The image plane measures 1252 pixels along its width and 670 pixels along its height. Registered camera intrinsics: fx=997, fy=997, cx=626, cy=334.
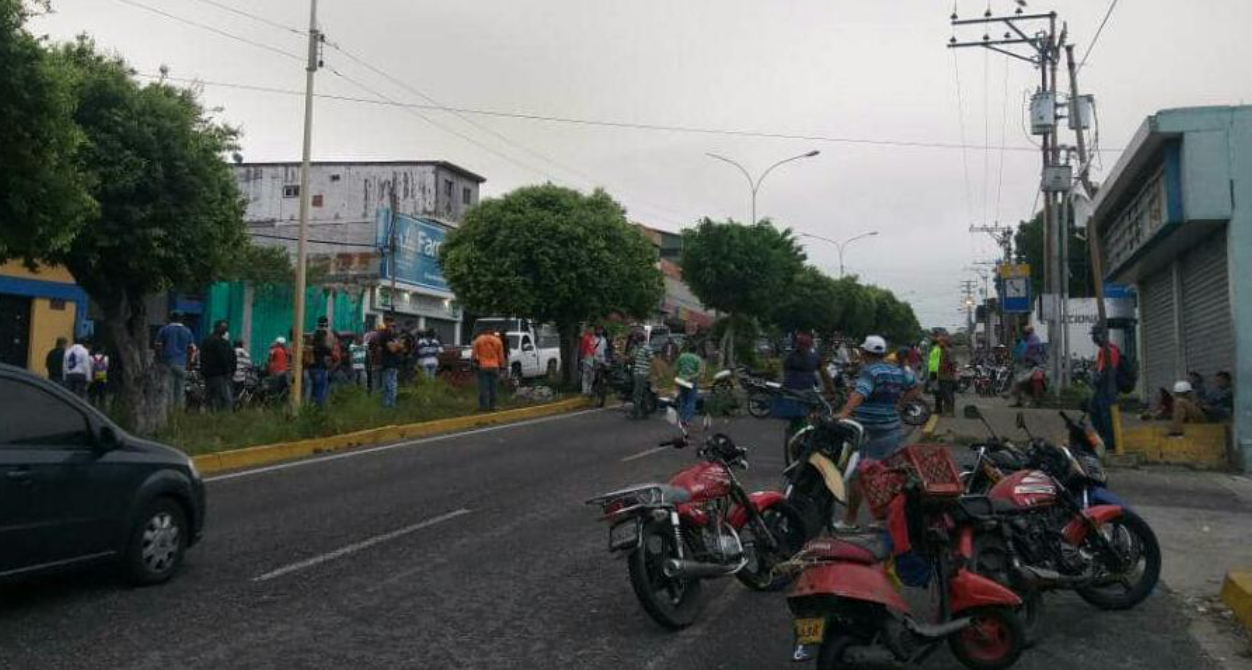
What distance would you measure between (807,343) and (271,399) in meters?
11.7

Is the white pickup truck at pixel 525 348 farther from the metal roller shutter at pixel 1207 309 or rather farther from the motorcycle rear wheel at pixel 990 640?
the motorcycle rear wheel at pixel 990 640

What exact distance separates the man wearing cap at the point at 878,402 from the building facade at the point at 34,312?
22.1m

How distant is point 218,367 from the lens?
55.0ft

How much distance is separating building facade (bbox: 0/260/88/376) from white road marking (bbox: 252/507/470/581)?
1900 centimetres

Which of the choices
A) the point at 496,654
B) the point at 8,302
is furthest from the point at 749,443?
the point at 8,302

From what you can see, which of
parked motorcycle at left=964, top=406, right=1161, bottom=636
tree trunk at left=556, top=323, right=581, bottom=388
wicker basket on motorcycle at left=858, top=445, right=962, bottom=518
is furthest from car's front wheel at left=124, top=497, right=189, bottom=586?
tree trunk at left=556, top=323, right=581, bottom=388

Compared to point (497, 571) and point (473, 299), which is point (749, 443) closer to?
point (497, 571)

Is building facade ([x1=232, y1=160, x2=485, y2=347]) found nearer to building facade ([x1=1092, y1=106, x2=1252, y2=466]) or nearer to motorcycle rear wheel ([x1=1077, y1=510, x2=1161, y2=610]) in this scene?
building facade ([x1=1092, y1=106, x2=1252, y2=466])

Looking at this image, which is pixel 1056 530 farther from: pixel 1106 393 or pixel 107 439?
pixel 1106 393

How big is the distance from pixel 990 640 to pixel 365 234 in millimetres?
38986

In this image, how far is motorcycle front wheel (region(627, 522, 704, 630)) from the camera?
5.55 metres

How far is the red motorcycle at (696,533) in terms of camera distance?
5.61 m

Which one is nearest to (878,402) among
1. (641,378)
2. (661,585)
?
(661,585)

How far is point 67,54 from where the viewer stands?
1280cm
